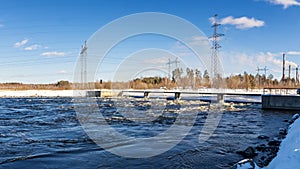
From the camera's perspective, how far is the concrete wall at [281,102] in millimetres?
24622

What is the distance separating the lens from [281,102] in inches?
1009

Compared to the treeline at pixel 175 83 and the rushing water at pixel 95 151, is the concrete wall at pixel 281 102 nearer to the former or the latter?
the rushing water at pixel 95 151

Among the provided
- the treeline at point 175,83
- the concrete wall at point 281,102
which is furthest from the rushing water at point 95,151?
the treeline at point 175,83

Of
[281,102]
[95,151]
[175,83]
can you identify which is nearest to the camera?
[95,151]

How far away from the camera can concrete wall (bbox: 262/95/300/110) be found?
80.8 ft

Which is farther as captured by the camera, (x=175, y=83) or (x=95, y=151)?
(x=175, y=83)

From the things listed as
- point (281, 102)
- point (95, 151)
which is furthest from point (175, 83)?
point (95, 151)

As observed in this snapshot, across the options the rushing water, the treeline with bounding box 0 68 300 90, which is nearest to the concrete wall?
the rushing water

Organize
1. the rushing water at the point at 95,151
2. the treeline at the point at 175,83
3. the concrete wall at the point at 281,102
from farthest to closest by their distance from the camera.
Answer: the treeline at the point at 175,83, the concrete wall at the point at 281,102, the rushing water at the point at 95,151

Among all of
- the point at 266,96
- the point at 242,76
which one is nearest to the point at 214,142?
the point at 266,96

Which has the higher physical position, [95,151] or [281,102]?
[281,102]

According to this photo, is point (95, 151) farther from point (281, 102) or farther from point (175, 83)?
point (175, 83)

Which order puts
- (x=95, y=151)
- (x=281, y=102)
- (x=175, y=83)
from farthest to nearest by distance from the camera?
(x=175, y=83)
(x=281, y=102)
(x=95, y=151)

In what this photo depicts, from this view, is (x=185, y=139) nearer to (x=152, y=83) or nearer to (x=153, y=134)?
(x=153, y=134)
